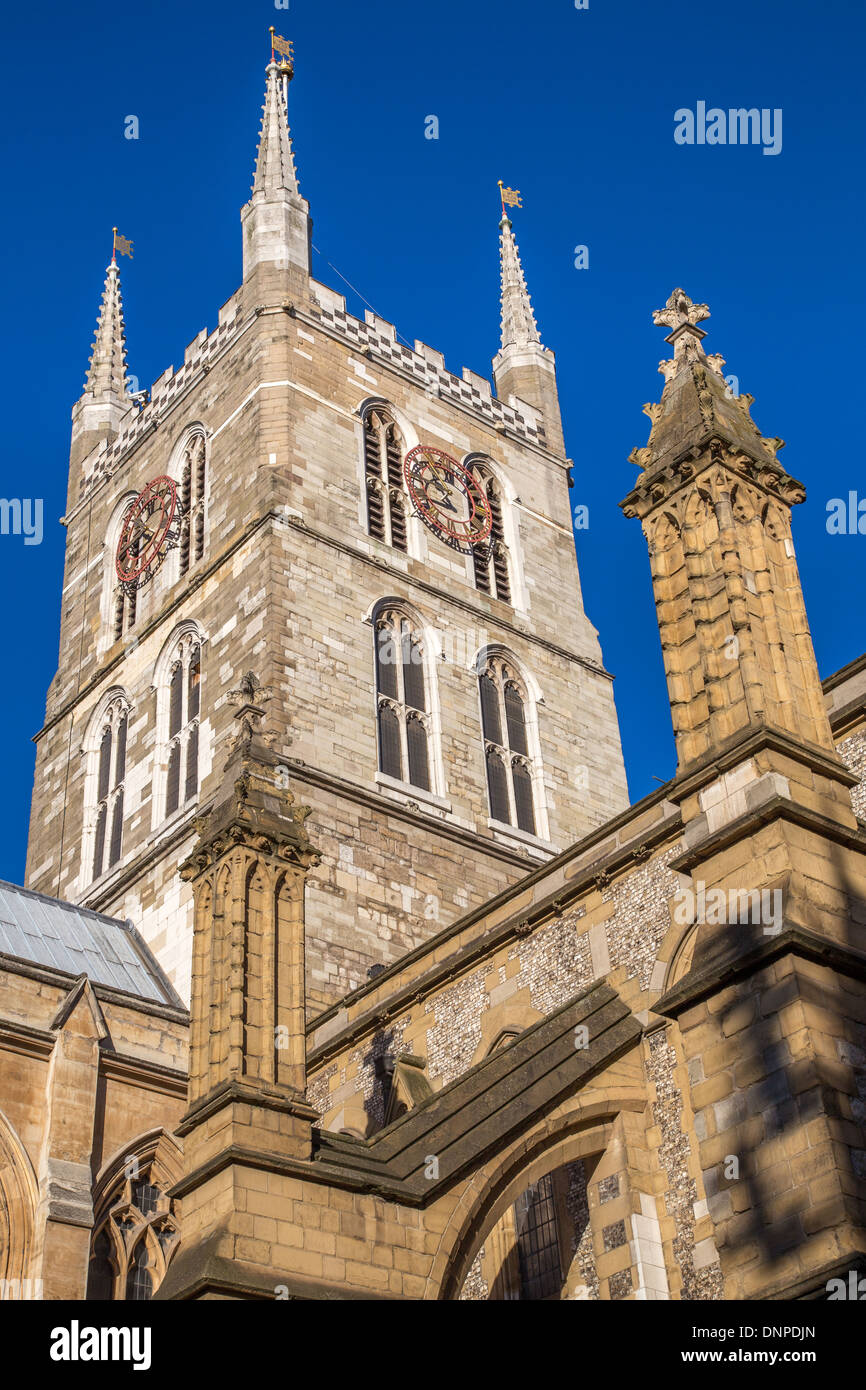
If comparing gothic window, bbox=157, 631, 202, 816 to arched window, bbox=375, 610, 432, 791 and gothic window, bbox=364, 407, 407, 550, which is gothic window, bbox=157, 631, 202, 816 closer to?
arched window, bbox=375, 610, 432, 791

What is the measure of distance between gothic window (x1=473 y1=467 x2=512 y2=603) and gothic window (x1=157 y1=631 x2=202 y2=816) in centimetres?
611

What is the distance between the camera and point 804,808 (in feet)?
36.3

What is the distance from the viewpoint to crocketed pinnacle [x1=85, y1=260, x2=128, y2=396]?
41.4m

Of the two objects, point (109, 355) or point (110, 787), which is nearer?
point (110, 787)

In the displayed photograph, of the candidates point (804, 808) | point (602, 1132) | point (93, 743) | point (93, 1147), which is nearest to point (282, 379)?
point (93, 743)

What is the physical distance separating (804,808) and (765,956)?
114 cm

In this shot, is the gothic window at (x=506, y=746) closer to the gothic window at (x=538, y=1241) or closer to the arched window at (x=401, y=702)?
the arched window at (x=401, y=702)

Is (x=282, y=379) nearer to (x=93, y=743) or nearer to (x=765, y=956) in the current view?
(x=93, y=743)

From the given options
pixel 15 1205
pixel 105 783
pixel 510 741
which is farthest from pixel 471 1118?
pixel 105 783

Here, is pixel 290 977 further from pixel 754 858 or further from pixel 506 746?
pixel 506 746

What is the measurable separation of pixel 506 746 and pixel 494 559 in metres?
4.79

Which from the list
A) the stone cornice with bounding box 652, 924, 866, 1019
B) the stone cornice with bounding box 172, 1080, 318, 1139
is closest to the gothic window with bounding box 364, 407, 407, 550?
the stone cornice with bounding box 172, 1080, 318, 1139

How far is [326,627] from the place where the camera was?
30531 mm

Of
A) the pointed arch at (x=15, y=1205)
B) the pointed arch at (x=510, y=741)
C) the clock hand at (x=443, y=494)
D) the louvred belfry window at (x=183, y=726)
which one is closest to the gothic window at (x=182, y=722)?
the louvred belfry window at (x=183, y=726)
